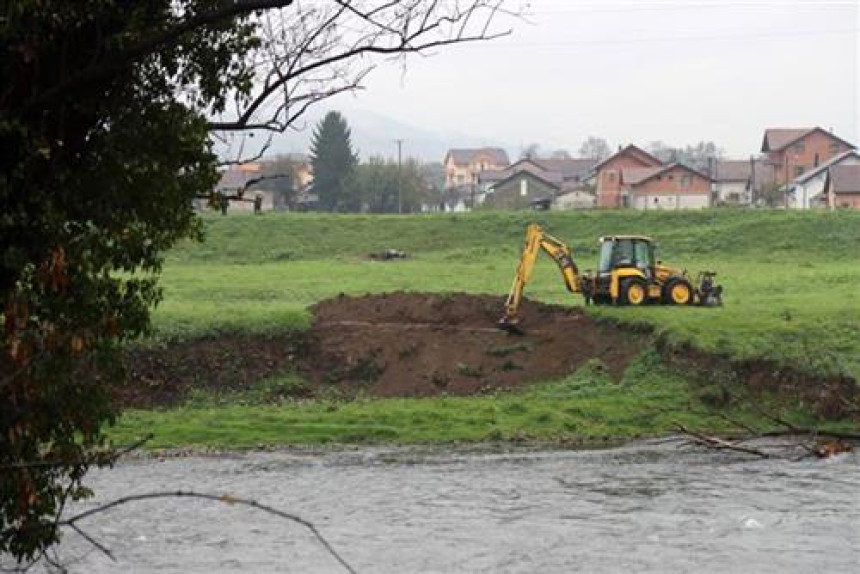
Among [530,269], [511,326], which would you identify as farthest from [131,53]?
[530,269]

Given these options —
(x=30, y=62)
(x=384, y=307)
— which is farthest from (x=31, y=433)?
(x=384, y=307)

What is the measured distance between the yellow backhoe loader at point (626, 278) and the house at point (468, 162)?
15027 cm

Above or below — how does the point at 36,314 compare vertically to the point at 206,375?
above

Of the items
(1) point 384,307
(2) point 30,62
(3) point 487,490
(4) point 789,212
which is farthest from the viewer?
(4) point 789,212

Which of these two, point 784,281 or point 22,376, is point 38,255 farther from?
point 784,281

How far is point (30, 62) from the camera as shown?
7.83m

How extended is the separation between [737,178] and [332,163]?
4700cm

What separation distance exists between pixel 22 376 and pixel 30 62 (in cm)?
227

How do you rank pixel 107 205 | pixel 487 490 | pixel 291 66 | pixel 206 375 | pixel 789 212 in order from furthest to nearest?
pixel 789 212 → pixel 206 375 → pixel 487 490 → pixel 291 66 → pixel 107 205

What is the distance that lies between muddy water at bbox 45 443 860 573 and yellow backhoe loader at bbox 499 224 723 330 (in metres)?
A: 11.9

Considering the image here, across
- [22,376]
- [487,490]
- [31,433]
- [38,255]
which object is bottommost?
[487,490]

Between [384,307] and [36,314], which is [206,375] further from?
[36,314]

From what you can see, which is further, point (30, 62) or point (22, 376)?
point (30, 62)

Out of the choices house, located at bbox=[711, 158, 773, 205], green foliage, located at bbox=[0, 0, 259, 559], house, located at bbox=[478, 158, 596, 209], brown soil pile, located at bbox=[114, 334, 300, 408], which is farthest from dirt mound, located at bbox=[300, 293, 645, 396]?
house, located at bbox=[711, 158, 773, 205]
